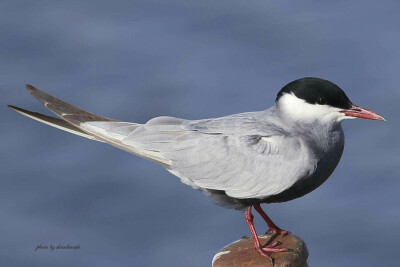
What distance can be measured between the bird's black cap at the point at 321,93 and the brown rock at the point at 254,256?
2.98 ft

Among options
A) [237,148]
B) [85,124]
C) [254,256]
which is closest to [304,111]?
[237,148]

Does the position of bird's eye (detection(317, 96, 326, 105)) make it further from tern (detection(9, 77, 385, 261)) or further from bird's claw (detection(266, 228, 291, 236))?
bird's claw (detection(266, 228, 291, 236))

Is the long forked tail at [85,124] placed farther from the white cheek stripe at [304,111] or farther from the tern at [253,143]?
the white cheek stripe at [304,111]

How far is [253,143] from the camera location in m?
6.44

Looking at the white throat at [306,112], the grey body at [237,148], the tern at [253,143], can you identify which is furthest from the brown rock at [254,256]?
the white throat at [306,112]

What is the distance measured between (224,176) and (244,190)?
17 centimetres

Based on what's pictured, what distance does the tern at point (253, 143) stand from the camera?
20.7 feet

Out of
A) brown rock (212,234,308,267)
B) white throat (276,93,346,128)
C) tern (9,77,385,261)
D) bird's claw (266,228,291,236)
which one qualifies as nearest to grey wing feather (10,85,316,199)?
tern (9,77,385,261)

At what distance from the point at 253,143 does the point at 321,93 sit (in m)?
0.57

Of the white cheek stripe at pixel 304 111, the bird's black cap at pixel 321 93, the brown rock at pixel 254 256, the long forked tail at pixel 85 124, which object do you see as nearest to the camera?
the brown rock at pixel 254 256

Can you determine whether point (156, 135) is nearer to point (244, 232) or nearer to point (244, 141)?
point (244, 141)

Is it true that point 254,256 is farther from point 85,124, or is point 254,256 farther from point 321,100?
point 85,124

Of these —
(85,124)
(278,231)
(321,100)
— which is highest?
(321,100)

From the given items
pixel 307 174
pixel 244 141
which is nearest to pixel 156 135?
pixel 244 141
